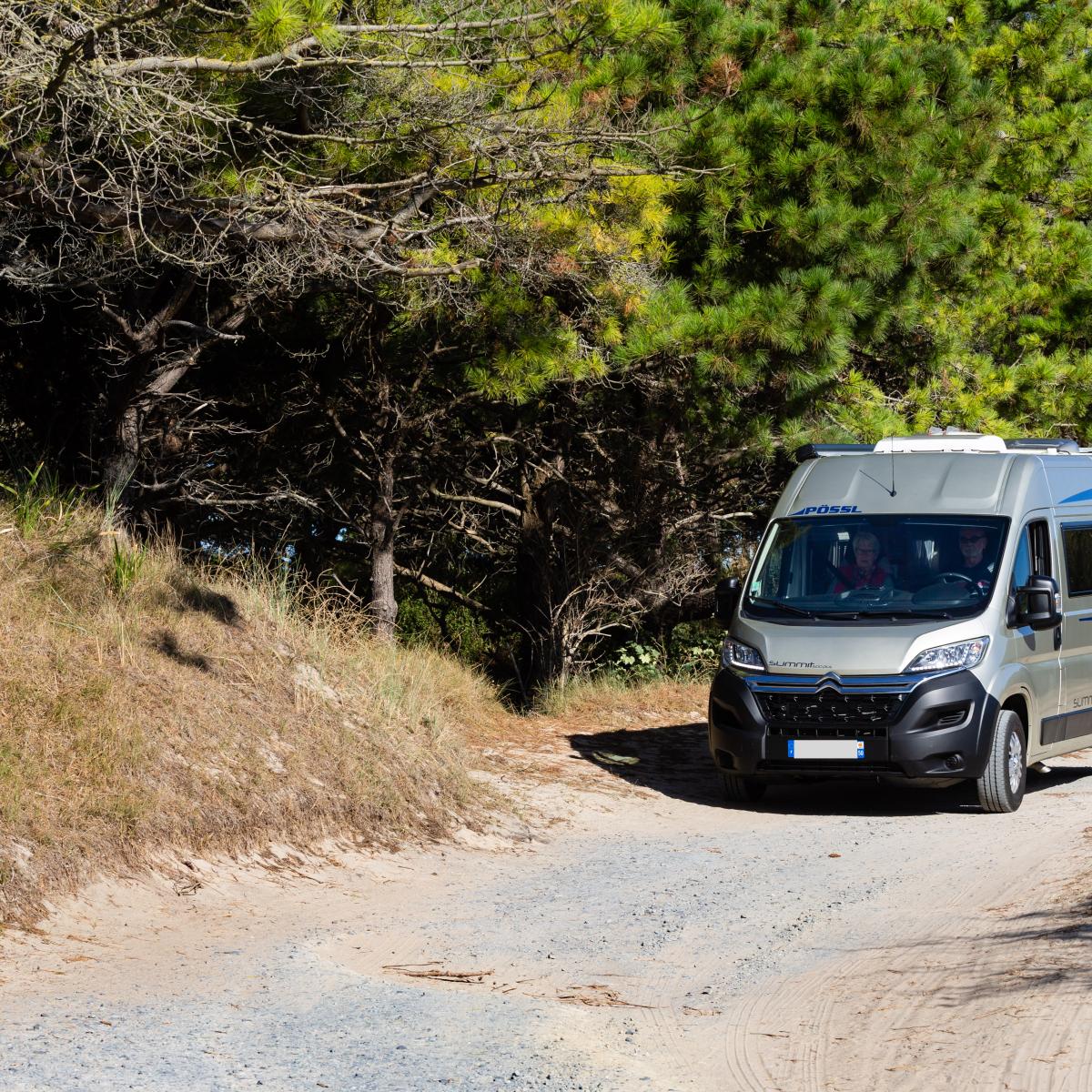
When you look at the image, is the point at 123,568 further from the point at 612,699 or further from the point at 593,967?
the point at 612,699

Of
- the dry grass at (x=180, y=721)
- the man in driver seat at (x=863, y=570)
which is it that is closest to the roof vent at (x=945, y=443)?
the man in driver seat at (x=863, y=570)

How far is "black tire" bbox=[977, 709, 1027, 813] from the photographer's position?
10.3m

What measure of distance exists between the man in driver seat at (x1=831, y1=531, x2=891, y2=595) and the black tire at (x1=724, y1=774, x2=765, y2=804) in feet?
5.00

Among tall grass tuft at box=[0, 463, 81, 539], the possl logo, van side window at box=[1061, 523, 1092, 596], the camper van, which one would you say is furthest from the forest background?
van side window at box=[1061, 523, 1092, 596]

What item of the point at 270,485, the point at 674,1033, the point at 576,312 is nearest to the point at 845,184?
the point at 576,312

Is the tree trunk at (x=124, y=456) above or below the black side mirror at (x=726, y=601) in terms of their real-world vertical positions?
above

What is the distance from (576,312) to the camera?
12.9m

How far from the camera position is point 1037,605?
1048cm

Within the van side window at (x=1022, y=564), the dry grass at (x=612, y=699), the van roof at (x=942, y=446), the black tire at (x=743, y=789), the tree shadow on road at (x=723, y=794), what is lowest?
Result: the dry grass at (x=612, y=699)

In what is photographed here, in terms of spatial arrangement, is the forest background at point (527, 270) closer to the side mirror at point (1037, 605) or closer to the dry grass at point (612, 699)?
the dry grass at point (612, 699)

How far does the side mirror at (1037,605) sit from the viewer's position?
10474 mm

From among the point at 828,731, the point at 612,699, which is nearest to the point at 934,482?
the point at 828,731

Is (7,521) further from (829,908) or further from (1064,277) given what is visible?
(1064,277)

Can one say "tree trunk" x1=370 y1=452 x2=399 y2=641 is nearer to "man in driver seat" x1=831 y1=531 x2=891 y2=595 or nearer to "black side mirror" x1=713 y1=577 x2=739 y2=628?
"black side mirror" x1=713 y1=577 x2=739 y2=628
